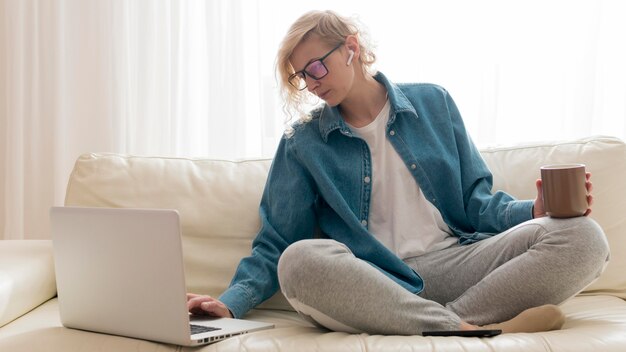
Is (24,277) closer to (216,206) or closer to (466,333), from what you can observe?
(216,206)

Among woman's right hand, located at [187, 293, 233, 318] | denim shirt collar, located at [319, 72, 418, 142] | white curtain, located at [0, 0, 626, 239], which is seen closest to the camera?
woman's right hand, located at [187, 293, 233, 318]

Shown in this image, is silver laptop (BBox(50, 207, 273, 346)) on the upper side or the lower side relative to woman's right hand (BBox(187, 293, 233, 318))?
upper

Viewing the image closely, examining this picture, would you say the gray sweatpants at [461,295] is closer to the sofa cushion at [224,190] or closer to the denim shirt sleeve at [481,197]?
the denim shirt sleeve at [481,197]

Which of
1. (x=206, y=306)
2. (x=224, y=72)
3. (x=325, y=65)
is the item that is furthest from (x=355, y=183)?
(x=224, y=72)

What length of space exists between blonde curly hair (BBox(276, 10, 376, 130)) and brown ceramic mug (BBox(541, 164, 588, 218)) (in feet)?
2.23

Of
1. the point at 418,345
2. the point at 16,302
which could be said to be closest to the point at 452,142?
the point at 418,345

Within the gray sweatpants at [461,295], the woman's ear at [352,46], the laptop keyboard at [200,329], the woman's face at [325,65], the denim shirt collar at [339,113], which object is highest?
the woman's ear at [352,46]

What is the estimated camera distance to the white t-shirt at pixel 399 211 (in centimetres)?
217

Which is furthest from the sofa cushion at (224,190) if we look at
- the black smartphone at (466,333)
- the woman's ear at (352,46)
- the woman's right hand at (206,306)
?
the black smartphone at (466,333)

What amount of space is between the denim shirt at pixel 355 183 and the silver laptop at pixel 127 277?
0.36 m

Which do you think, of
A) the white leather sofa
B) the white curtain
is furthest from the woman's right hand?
the white curtain

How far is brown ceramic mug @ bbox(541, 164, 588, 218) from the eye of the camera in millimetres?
1767

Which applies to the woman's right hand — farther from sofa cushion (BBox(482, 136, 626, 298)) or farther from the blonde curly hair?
sofa cushion (BBox(482, 136, 626, 298))

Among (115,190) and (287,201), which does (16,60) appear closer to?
(115,190)
